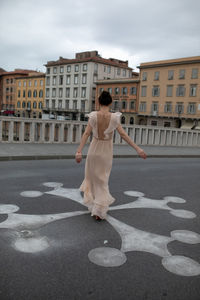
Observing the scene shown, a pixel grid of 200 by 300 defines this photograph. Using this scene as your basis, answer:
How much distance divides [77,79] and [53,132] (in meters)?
65.1

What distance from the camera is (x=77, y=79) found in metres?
76.2

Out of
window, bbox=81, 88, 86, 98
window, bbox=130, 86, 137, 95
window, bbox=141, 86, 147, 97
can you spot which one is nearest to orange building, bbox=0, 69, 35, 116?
window, bbox=81, 88, 86, 98

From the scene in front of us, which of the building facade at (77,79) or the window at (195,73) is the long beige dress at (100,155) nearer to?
the window at (195,73)

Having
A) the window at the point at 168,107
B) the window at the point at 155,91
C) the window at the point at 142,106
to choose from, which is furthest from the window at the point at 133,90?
the window at the point at 168,107

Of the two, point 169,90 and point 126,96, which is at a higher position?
point 169,90

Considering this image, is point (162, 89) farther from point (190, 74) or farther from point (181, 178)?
point (181, 178)

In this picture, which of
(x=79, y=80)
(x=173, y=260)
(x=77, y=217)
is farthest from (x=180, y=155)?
(x=79, y=80)

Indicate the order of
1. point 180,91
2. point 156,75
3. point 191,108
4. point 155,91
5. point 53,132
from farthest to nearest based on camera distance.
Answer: point 155,91 < point 156,75 < point 180,91 < point 191,108 < point 53,132

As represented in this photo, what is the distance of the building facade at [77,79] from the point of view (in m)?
73.6

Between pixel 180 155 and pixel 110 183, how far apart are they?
7513 millimetres

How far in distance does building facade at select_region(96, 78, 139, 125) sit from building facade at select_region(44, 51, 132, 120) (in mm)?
6409

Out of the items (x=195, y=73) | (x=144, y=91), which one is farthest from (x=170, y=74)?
(x=144, y=91)

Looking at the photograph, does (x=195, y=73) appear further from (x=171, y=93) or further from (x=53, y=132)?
(x=53, y=132)

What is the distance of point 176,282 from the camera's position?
8.60ft
